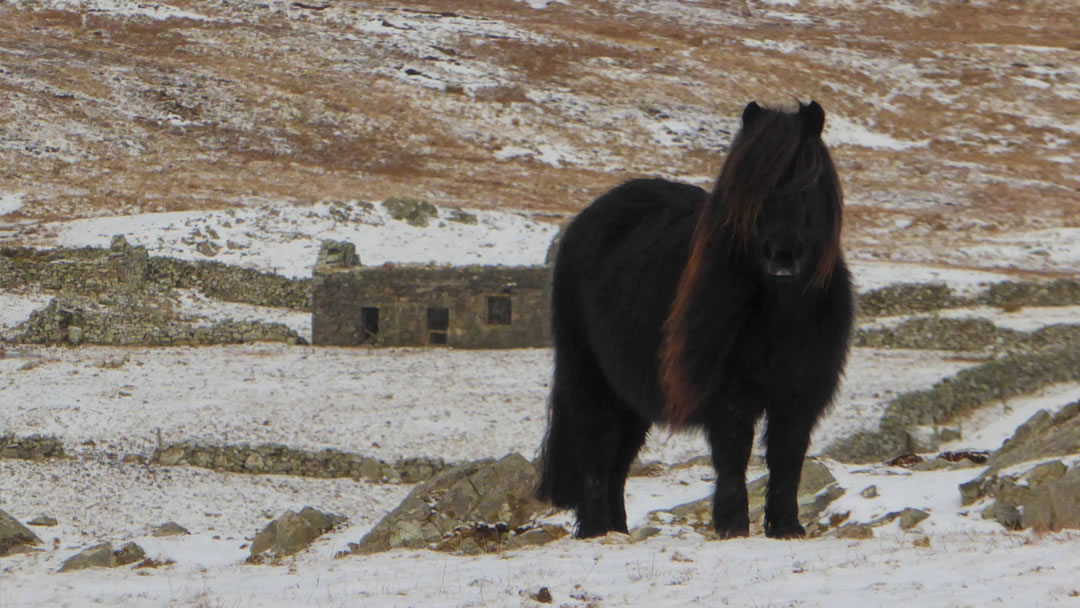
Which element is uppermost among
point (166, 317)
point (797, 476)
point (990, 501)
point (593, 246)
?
point (593, 246)

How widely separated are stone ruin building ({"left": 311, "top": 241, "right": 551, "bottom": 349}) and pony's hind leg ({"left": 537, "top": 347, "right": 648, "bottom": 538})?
20198mm

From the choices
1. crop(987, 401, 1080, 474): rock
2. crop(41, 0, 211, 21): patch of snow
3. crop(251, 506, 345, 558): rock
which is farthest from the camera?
crop(41, 0, 211, 21): patch of snow

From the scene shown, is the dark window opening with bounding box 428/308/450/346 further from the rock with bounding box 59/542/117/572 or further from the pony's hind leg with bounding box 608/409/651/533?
the pony's hind leg with bounding box 608/409/651/533

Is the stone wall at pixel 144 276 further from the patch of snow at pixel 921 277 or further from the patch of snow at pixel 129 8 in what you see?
the patch of snow at pixel 129 8

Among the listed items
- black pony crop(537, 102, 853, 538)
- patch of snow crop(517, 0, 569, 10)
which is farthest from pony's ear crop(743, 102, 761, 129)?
patch of snow crop(517, 0, 569, 10)

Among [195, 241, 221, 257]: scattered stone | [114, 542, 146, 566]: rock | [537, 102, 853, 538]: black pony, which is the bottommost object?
[195, 241, 221, 257]: scattered stone

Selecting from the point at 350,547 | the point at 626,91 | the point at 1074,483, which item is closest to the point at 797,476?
the point at 1074,483

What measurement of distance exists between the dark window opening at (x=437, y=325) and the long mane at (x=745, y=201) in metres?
22.6

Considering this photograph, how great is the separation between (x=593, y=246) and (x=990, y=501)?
3.46m

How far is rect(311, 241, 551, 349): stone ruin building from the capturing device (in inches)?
1175

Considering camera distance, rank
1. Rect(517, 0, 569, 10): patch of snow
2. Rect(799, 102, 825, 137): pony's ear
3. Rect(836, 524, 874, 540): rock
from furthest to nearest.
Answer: Rect(517, 0, 569, 10): patch of snow → Rect(836, 524, 874, 540): rock → Rect(799, 102, 825, 137): pony's ear

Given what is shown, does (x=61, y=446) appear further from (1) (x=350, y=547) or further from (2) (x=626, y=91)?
(2) (x=626, y=91)

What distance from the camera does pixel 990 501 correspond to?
9.50m

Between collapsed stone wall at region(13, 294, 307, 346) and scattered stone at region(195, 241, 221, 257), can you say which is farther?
scattered stone at region(195, 241, 221, 257)
